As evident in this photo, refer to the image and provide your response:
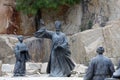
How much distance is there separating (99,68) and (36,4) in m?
16.6

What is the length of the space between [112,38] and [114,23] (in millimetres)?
768

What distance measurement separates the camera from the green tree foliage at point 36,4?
91.7ft

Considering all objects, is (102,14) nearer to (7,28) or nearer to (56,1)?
(56,1)

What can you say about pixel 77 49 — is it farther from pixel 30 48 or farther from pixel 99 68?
pixel 99 68

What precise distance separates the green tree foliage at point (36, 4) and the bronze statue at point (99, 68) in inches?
621

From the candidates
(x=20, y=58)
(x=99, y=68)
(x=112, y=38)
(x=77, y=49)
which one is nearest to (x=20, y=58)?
(x=20, y=58)

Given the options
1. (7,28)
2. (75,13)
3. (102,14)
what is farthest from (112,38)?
(7,28)

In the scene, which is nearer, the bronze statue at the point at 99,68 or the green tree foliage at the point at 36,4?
the bronze statue at the point at 99,68

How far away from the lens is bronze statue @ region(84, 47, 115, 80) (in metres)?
11.9

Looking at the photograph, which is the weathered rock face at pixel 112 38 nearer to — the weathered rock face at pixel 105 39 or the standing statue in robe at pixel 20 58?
the weathered rock face at pixel 105 39

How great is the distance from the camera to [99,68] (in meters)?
12.1

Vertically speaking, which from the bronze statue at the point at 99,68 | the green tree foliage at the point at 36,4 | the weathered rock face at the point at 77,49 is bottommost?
the bronze statue at the point at 99,68

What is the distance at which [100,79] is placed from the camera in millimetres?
12109

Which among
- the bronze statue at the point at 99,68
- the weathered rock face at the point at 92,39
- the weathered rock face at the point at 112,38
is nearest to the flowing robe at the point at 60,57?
the weathered rock face at the point at 92,39
